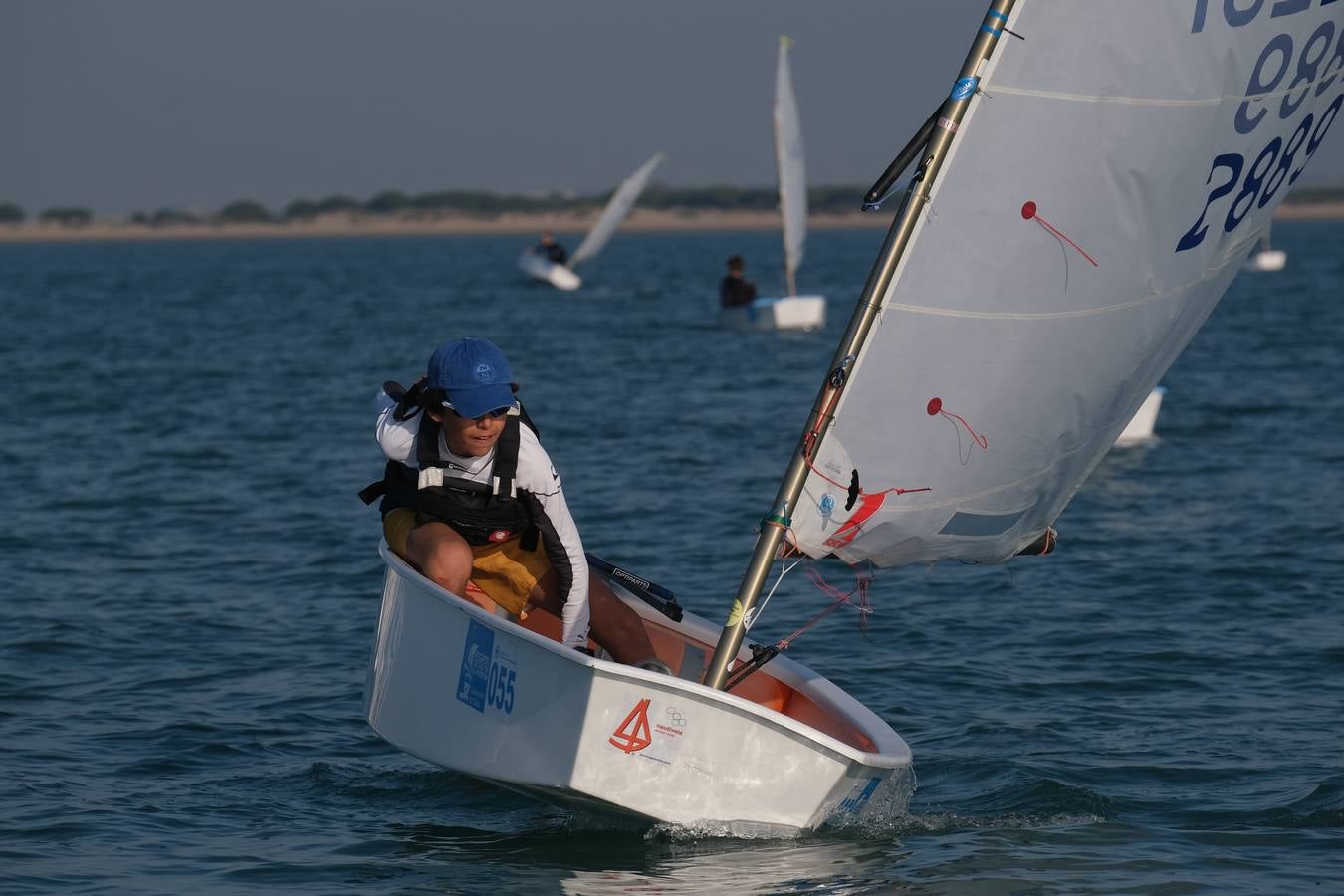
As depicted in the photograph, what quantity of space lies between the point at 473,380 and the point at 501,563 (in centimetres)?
87

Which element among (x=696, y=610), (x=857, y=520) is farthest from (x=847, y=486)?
(x=696, y=610)

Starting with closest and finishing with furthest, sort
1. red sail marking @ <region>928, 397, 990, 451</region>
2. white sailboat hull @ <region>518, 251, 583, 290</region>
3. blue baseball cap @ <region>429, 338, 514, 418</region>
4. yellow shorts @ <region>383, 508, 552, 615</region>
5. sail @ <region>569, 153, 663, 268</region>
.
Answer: red sail marking @ <region>928, 397, 990, 451</region>
blue baseball cap @ <region>429, 338, 514, 418</region>
yellow shorts @ <region>383, 508, 552, 615</region>
sail @ <region>569, 153, 663, 268</region>
white sailboat hull @ <region>518, 251, 583, 290</region>

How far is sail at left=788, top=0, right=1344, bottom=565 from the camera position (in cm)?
501

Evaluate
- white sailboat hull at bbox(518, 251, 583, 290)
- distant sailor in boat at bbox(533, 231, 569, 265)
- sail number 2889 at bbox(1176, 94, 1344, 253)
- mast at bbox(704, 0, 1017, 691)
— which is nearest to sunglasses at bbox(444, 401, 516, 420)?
mast at bbox(704, 0, 1017, 691)

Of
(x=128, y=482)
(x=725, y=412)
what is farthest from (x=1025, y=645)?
(x=725, y=412)

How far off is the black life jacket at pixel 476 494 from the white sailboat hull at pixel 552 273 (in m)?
38.6

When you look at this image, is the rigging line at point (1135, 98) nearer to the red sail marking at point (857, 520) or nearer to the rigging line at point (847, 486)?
the rigging line at point (847, 486)

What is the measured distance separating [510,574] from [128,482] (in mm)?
8783

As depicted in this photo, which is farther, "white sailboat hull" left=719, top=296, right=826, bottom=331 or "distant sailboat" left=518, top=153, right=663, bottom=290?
"distant sailboat" left=518, top=153, right=663, bottom=290

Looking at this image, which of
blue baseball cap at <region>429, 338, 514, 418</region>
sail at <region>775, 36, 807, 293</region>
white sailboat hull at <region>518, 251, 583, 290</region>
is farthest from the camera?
white sailboat hull at <region>518, 251, 583, 290</region>

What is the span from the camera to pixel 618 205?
38.1 m

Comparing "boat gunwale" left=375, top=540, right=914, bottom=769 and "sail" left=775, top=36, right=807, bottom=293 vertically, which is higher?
"sail" left=775, top=36, right=807, bottom=293

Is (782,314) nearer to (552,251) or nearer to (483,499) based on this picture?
(552,251)

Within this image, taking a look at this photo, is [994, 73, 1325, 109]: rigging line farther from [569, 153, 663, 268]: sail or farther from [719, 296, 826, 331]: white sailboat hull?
[569, 153, 663, 268]: sail
